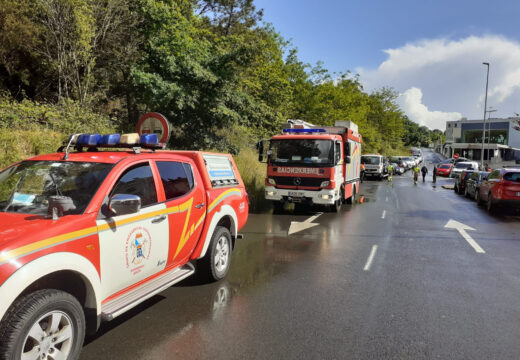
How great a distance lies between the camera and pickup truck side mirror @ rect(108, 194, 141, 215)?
3334mm

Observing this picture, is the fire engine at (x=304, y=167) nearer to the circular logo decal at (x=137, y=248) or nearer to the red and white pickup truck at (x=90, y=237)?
the red and white pickup truck at (x=90, y=237)

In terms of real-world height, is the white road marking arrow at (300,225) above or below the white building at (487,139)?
below

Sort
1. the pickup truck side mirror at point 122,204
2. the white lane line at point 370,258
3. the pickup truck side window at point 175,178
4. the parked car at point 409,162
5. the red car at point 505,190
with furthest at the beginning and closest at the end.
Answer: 1. the parked car at point 409,162
2. the red car at point 505,190
3. the white lane line at point 370,258
4. the pickup truck side window at point 175,178
5. the pickup truck side mirror at point 122,204

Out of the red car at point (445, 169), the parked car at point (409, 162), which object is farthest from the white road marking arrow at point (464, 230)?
the parked car at point (409, 162)

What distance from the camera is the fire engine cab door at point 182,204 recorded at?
4.35 metres

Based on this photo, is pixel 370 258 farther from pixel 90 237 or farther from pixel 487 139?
pixel 487 139

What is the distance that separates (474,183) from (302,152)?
10984 mm

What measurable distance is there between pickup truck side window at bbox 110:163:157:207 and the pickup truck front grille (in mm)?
8412

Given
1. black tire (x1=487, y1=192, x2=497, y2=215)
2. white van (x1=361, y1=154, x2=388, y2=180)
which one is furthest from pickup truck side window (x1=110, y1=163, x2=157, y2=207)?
white van (x1=361, y1=154, x2=388, y2=180)

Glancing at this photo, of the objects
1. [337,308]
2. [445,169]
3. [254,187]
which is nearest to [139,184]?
[337,308]

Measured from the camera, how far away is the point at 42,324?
9.24 feet

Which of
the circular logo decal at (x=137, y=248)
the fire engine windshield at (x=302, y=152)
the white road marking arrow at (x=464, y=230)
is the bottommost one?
the white road marking arrow at (x=464, y=230)

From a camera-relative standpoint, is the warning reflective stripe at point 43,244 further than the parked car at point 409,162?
No

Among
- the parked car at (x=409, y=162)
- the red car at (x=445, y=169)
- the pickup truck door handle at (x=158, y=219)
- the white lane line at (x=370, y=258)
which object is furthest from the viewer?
the parked car at (x=409, y=162)
